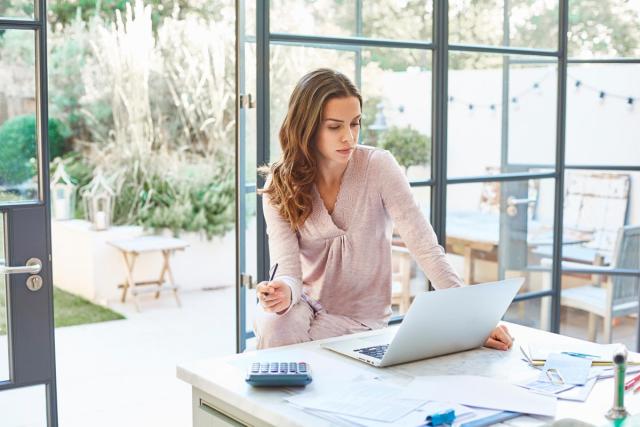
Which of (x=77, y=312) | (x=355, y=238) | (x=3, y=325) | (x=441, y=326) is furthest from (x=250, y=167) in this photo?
(x=77, y=312)

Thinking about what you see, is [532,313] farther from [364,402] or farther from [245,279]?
[364,402]

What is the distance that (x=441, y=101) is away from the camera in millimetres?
3975

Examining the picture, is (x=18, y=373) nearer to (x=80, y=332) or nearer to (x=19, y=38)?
(x=19, y=38)

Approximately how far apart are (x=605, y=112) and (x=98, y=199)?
4.97 metres

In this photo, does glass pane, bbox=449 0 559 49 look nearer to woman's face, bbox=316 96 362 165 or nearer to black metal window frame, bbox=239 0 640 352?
black metal window frame, bbox=239 0 640 352

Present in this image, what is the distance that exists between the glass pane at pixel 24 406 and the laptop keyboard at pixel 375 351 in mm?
1368

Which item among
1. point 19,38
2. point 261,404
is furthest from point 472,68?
point 261,404

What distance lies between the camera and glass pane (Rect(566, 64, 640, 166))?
461 centimetres

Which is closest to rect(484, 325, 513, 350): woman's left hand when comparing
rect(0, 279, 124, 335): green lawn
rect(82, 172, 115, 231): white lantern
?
rect(0, 279, 124, 335): green lawn

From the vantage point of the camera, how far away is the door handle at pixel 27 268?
2887 millimetres

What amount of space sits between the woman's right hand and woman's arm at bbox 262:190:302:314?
0.11 ft

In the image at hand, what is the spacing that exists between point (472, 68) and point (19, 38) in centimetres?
211

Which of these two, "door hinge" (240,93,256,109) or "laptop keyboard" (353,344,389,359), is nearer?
"laptop keyboard" (353,344,389,359)

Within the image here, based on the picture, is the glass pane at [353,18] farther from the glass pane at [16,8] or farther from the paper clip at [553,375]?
the paper clip at [553,375]
